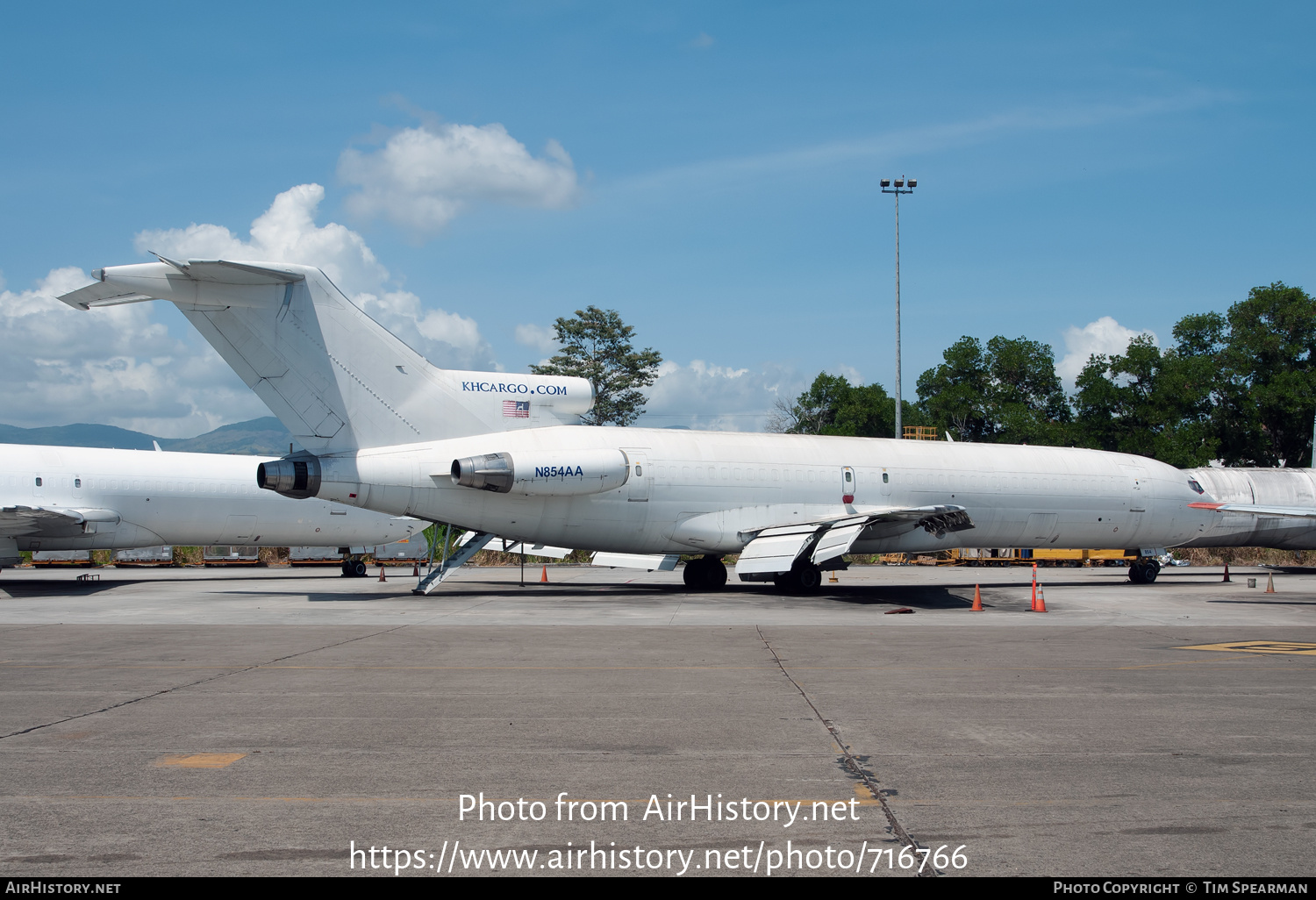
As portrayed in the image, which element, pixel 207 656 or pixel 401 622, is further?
pixel 401 622

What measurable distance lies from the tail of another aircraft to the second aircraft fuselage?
601 mm

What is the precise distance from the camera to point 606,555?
2770 centimetres

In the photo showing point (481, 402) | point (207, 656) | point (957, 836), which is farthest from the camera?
point (481, 402)

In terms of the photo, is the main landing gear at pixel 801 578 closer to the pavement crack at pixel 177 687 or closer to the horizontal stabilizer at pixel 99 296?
the pavement crack at pixel 177 687

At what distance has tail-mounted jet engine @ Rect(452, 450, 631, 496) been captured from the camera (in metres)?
20.6

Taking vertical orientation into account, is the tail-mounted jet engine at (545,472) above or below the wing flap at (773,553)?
above

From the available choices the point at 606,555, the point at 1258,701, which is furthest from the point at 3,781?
the point at 606,555

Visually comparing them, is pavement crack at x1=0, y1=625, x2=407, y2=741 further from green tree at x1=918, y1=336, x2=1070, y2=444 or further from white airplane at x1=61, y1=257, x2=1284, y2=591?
green tree at x1=918, y1=336, x2=1070, y2=444

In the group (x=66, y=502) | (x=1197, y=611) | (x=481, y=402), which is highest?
(x=481, y=402)

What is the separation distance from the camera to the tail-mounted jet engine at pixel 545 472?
67.5ft

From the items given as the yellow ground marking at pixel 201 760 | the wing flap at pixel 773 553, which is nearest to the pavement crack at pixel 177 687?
the yellow ground marking at pixel 201 760

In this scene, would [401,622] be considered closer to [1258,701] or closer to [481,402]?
[481,402]

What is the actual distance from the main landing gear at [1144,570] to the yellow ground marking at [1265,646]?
15.1m

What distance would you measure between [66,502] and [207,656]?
19533 mm
